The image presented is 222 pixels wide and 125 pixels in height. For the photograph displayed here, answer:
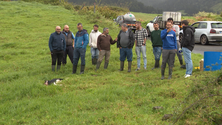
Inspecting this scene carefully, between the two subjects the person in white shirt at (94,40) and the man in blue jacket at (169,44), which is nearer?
the man in blue jacket at (169,44)

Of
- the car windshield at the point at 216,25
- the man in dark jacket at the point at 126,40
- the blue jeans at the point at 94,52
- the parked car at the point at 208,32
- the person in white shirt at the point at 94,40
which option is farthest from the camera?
the car windshield at the point at 216,25

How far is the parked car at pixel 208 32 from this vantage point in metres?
17.0

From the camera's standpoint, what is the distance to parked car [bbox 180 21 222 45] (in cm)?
1698

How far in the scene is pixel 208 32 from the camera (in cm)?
1723

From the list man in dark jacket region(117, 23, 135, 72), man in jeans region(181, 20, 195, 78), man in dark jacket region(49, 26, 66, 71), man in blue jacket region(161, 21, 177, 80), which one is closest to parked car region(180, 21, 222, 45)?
man in dark jacket region(117, 23, 135, 72)

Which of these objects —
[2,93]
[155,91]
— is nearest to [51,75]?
[2,93]

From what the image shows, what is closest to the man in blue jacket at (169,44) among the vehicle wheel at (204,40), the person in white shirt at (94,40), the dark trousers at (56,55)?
the person in white shirt at (94,40)

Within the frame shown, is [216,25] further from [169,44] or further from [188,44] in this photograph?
[169,44]

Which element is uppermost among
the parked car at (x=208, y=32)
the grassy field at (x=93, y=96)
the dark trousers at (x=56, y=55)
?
the parked car at (x=208, y=32)

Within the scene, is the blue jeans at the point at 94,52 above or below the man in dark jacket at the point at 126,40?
below

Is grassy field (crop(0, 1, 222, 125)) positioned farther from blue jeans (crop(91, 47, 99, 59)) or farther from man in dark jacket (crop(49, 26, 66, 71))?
man in dark jacket (crop(49, 26, 66, 71))

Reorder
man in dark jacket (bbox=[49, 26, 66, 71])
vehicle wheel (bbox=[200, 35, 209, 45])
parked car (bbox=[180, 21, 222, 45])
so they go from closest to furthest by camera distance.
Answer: man in dark jacket (bbox=[49, 26, 66, 71]) < parked car (bbox=[180, 21, 222, 45]) < vehicle wheel (bbox=[200, 35, 209, 45])

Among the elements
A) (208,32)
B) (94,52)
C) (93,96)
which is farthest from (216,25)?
(93,96)

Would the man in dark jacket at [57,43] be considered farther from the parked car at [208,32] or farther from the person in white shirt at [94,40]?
the parked car at [208,32]
